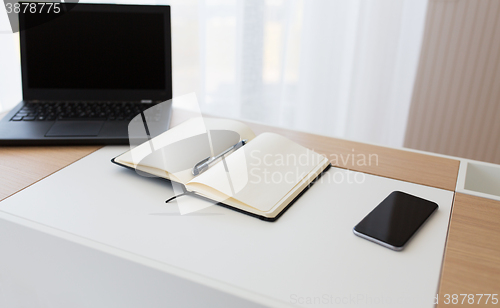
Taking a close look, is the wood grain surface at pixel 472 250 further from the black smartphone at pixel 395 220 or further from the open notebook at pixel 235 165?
the open notebook at pixel 235 165

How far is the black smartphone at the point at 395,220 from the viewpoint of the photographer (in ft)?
2.04

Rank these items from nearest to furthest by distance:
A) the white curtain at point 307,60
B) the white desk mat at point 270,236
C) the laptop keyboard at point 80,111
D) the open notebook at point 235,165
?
the white desk mat at point 270,236 < the open notebook at point 235,165 < the laptop keyboard at point 80,111 < the white curtain at point 307,60

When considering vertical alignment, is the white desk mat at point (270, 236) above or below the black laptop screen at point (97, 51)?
below

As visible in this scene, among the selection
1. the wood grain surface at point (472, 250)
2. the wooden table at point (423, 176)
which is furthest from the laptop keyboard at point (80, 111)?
the wood grain surface at point (472, 250)

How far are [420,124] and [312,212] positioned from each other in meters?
1.36

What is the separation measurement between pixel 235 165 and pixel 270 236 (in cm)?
18

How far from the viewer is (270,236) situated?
63 centimetres

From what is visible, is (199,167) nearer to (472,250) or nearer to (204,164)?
(204,164)

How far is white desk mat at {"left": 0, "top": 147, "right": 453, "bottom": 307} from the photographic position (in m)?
0.53

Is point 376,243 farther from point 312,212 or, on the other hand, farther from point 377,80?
point 377,80

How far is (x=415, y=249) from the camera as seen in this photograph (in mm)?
611

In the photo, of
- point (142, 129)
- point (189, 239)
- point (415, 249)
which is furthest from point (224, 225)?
point (142, 129)

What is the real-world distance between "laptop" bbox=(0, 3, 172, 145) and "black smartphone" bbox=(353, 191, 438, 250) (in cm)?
54

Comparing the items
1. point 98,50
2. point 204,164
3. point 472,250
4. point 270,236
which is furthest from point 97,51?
point 472,250
